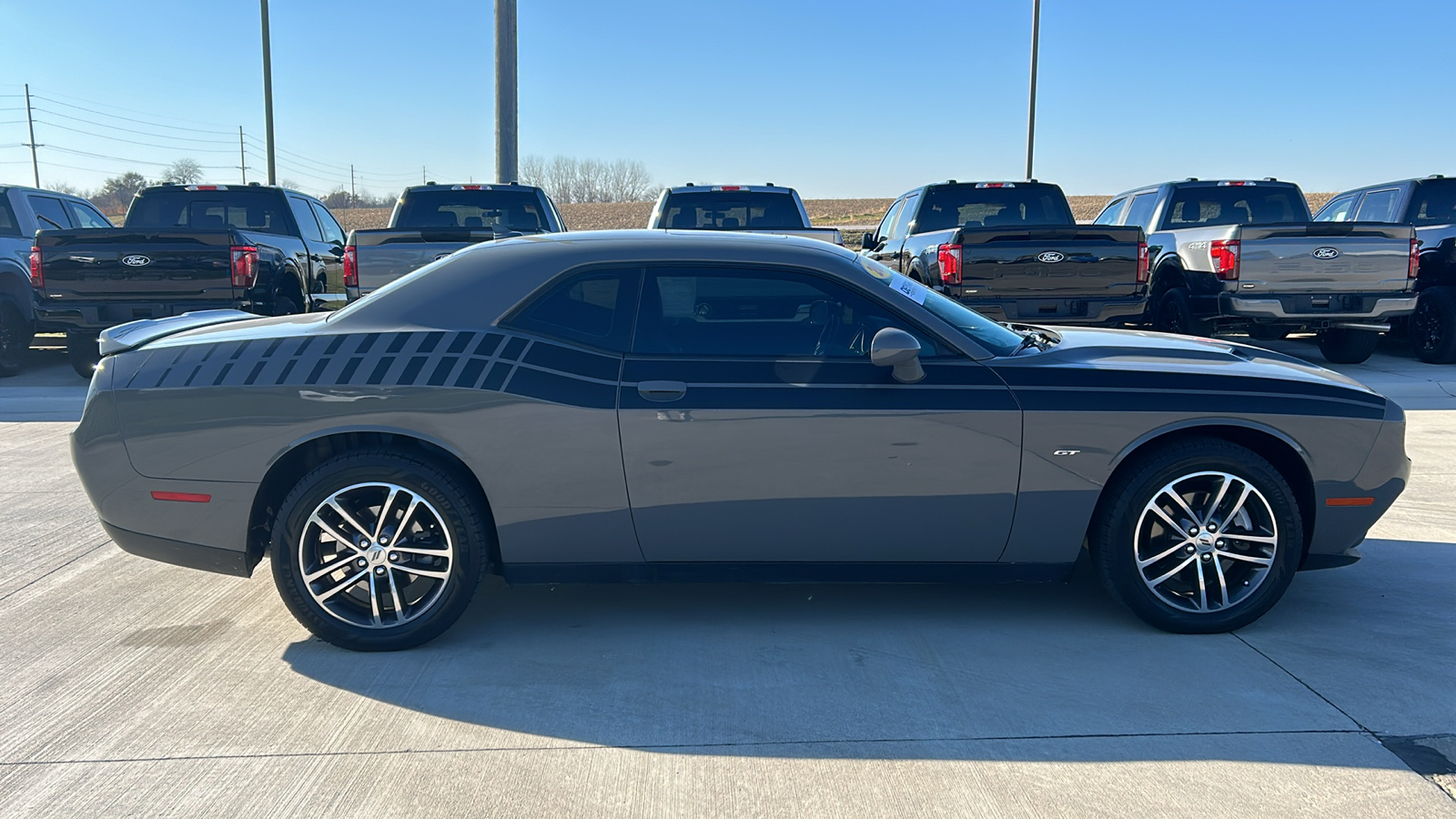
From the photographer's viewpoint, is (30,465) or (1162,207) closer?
(30,465)

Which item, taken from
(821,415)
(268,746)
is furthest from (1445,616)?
(268,746)

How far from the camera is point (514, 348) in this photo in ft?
13.4

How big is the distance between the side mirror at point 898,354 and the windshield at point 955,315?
0.29m

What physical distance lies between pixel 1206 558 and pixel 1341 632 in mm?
633

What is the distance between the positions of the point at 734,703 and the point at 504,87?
555 inches

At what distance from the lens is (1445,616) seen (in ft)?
14.2

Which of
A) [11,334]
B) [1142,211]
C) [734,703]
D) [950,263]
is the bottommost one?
[734,703]

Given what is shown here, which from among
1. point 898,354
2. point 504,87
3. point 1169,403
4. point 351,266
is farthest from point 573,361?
point 504,87

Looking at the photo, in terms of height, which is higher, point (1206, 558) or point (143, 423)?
point (143, 423)

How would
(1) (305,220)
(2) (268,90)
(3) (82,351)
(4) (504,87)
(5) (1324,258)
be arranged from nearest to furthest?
1. (5) (1324,258)
2. (3) (82,351)
3. (1) (305,220)
4. (4) (504,87)
5. (2) (268,90)

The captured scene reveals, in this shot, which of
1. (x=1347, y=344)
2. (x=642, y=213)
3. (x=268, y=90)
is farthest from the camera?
(x=642, y=213)

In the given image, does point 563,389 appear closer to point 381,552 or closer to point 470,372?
point 470,372

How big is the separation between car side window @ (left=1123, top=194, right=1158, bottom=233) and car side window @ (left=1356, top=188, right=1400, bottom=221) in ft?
8.83

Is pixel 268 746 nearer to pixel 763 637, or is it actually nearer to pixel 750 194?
pixel 763 637
